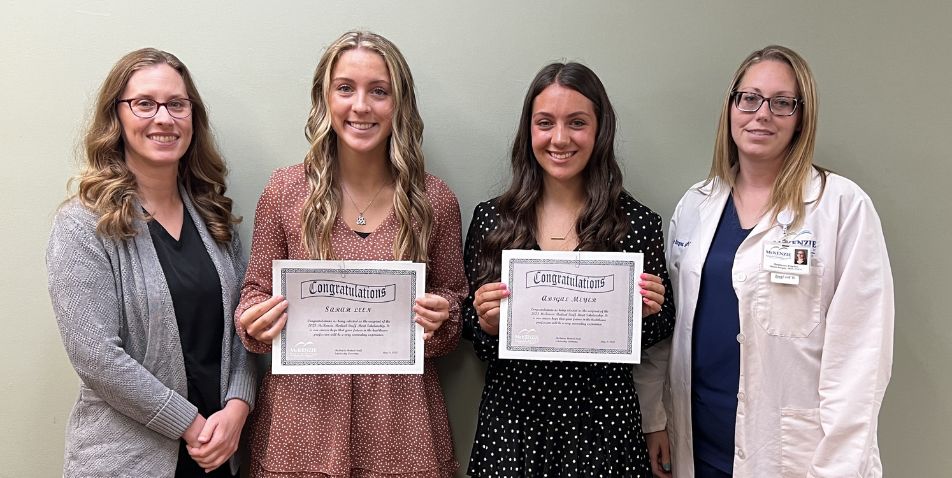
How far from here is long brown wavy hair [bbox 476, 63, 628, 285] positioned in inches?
72.4

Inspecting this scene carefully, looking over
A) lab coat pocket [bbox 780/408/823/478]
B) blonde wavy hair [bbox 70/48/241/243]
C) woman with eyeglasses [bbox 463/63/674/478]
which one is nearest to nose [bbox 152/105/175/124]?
blonde wavy hair [bbox 70/48/241/243]

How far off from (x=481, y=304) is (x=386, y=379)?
1.22 feet

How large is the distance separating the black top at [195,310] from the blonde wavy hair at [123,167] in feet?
0.26

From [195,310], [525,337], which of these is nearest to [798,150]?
[525,337]

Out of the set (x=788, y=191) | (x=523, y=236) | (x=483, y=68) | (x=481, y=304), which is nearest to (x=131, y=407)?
(x=481, y=304)

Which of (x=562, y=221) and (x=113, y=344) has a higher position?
(x=562, y=221)

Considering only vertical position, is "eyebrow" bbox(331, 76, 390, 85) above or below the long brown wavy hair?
above

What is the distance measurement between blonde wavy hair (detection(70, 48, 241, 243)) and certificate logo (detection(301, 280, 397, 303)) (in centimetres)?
40

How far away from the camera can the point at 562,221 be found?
1920mm

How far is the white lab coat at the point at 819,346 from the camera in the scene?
171 centimetres

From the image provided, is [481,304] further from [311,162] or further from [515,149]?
[311,162]

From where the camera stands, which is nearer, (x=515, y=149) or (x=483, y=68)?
(x=515, y=149)

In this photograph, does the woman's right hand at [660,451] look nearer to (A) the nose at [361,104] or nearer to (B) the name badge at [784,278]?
(B) the name badge at [784,278]

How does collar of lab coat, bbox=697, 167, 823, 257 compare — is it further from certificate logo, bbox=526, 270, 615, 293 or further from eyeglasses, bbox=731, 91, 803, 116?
certificate logo, bbox=526, 270, 615, 293
